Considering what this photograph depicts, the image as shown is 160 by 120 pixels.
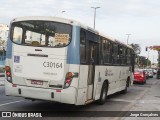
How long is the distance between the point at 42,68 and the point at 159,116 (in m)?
4.08

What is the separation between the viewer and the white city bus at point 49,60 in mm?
10750

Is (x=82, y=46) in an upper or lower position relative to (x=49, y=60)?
upper

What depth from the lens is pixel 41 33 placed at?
36.9 ft

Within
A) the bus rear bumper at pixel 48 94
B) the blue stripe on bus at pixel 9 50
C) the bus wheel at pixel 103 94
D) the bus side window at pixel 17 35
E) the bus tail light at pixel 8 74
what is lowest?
the bus wheel at pixel 103 94

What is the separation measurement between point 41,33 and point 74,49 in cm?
117

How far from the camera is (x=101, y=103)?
1467 centimetres

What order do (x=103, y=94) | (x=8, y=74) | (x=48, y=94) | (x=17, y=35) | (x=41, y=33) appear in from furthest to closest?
(x=103, y=94)
(x=17, y=35)
(x=8, y=74)
(x=41, y=33)
(x=48, y=94)

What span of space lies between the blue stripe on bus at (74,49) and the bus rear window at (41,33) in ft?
0.44

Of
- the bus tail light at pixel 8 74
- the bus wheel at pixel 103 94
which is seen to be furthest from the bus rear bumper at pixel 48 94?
the bus wheel at pixel 103 94

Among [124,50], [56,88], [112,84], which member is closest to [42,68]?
[56,88]

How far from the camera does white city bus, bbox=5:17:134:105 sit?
1075 centimetres

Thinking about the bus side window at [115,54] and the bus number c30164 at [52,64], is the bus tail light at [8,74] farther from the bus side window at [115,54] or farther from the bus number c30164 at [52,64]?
the bus side window at [115,54]

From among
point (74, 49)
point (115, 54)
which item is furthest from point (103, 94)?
point (74, 49)

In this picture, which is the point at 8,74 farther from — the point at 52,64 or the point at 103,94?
the point at 103,94
